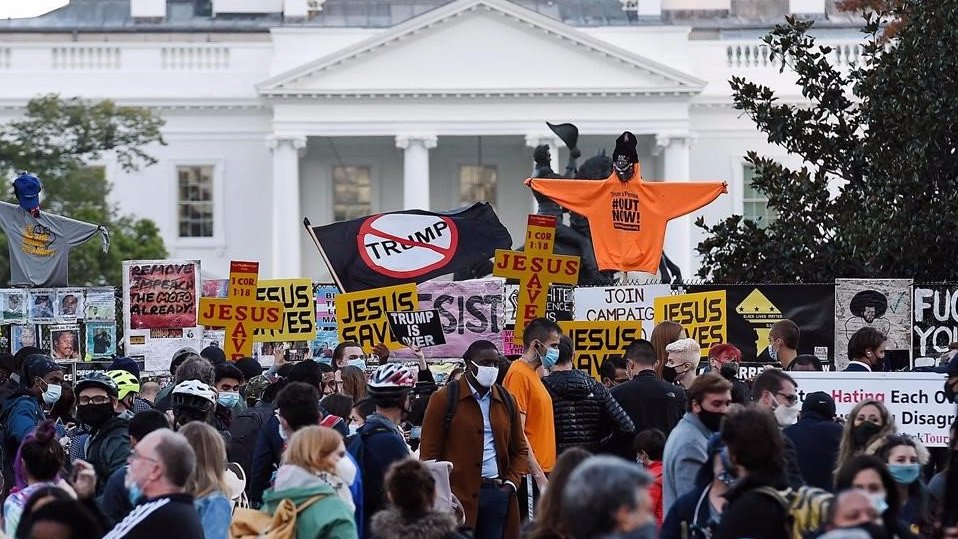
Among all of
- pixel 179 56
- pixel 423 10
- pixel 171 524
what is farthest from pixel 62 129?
pixel 171 524

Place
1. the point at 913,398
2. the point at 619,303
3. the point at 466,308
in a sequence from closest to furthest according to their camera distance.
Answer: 1. the point at 913,398
2. the point at 619,303
3. the point at 466,308

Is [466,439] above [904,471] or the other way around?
the other way around

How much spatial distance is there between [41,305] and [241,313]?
257 centimetres

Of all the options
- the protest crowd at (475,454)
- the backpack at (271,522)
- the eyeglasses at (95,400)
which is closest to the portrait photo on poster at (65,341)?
the protest crowd at (475,454)

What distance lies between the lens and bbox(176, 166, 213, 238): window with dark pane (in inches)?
2160

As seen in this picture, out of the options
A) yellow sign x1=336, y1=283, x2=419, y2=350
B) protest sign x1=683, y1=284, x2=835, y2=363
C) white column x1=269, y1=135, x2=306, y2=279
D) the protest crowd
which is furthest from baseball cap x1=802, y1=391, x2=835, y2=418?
white column x1=269, y1=135, x2=306, y2=279

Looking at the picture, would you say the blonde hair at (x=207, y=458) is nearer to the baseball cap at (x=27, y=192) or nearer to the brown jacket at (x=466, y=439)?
the brown jacket at (x=466, y=439)

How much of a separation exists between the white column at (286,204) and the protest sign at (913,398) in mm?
41564

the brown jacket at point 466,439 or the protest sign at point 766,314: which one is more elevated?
the protest sign at point 766,314

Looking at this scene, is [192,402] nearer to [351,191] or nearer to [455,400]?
[455,400]

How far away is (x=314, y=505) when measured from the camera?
7.58m

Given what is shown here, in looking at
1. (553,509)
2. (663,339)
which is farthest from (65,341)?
(553,509)

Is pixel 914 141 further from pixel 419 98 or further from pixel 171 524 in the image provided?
pixel 419 98

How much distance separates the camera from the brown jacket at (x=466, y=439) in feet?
33.2
